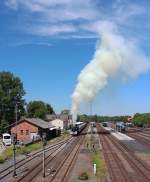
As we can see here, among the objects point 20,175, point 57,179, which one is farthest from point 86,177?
point 20,175

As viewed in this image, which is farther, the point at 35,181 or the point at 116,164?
the point at 116,164

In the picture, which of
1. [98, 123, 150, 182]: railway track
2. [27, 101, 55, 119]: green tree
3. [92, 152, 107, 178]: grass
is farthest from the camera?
[27, 101, 55, 119]: green tree

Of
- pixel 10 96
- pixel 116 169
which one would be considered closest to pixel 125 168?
pixel 116 169

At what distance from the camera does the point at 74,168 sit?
47.0 m

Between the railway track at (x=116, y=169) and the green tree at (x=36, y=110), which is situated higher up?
the green tree at (x=36, y=110)

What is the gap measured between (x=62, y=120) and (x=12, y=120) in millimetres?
33626

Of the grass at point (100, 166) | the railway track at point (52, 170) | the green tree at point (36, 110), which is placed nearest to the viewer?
the railway track at point (52, 170)

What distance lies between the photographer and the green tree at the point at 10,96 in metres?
128

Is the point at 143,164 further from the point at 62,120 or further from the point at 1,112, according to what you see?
the point at 62,120

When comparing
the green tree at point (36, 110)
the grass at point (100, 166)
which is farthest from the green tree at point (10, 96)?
the grass at point (100, 166)

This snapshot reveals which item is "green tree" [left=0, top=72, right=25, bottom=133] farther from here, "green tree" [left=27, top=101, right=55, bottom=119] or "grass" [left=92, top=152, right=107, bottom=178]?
"grass" [left=92, top=152, right=107, bottom=178]

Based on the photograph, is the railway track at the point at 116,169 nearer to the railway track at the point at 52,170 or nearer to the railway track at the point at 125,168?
the railway track at the point at 125,168

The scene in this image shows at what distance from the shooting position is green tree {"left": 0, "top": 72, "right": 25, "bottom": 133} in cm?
12850

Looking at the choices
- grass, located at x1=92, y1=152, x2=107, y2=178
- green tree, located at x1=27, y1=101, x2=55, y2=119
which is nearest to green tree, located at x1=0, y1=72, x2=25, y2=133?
green tree, located at x1=27, y1=101, x2=55, y2=119
